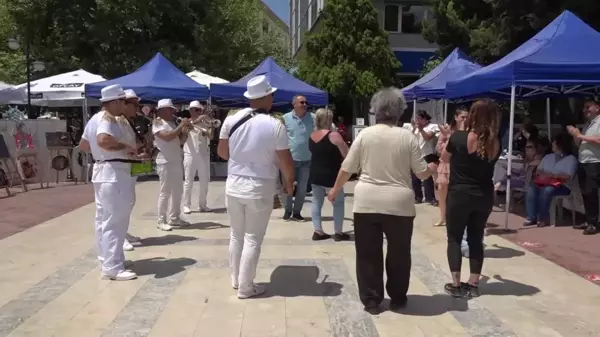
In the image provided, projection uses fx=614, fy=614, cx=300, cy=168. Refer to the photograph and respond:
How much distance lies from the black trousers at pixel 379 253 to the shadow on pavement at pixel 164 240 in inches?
138

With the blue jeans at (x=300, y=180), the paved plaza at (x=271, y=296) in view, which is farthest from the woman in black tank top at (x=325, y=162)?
the blue jeans at (x=300, y=180)

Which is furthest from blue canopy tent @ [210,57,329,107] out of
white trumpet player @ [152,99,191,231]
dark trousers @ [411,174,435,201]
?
white trumpet player @ [152,99,191,231]

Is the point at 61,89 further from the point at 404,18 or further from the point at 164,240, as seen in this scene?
the point at 404,18

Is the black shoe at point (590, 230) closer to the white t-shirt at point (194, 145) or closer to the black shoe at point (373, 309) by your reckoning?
the black shoe at point (373, 309)

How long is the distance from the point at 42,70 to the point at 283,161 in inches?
915

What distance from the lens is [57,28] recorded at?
25.8m

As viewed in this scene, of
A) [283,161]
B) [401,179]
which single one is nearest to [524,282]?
[401,179]

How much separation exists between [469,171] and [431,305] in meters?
1.18

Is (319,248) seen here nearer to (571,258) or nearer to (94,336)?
(571,258)

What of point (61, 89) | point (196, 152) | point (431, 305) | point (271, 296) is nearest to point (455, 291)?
point (431, 305)

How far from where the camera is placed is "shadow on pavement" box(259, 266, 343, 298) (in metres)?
5.51

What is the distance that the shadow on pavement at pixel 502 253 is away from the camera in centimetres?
704

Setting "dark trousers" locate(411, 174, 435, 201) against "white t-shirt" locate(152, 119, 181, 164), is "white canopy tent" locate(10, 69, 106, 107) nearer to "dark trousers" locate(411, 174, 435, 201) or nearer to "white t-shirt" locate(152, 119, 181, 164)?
"white t-shirt" locate(152, 119, 181, 164)

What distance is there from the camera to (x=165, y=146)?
26.2ft
